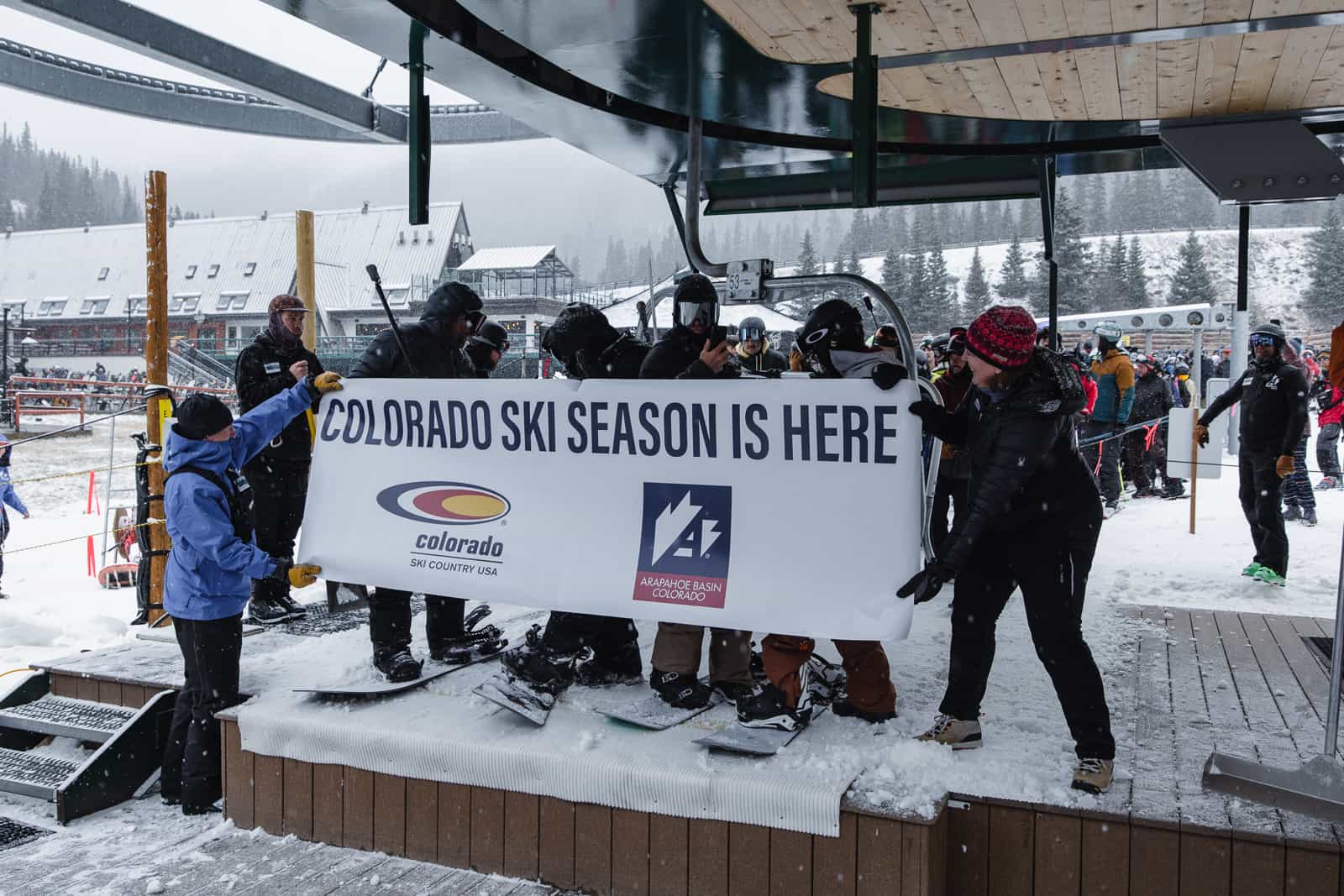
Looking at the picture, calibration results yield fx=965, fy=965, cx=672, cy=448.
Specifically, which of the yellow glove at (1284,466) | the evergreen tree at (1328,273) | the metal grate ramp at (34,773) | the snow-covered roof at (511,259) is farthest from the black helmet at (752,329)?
the evergreen tree at (1328,273)

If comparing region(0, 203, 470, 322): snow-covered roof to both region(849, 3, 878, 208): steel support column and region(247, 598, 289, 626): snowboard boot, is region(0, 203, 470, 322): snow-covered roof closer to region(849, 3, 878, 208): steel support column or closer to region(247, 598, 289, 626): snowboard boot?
region(247, 598, 289, 626): snowboard boot

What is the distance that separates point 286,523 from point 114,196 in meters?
154

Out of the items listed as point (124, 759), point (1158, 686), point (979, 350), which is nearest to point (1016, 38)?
point (979, 350)

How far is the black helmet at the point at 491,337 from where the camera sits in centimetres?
514

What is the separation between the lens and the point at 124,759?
438 cm

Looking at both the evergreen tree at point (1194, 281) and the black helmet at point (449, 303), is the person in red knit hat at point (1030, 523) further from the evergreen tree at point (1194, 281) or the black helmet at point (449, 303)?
the evergreen tree at point (1194, 281)

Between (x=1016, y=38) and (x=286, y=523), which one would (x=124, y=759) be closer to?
(x=286, y=523)

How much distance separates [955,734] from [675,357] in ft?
5.87

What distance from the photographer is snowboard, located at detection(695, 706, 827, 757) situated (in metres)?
3.30

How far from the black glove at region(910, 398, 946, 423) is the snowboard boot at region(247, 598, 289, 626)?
404 centimetres

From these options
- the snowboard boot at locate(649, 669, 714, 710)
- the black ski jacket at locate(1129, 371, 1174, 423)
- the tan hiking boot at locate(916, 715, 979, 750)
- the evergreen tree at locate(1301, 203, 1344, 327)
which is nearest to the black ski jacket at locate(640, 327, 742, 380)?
the snowboard boot at locate(649, 669, 714, 710)

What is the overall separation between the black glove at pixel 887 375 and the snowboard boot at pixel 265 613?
13.0 ft

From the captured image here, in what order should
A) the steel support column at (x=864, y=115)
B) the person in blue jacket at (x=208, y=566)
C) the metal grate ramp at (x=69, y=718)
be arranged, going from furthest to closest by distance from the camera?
the metal grate ramp at (x=69, y=718), the steel support column at (x=864, y=115), the person in blue jacket at (x=208, y=566)

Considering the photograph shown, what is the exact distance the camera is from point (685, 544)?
3713 millimetres
